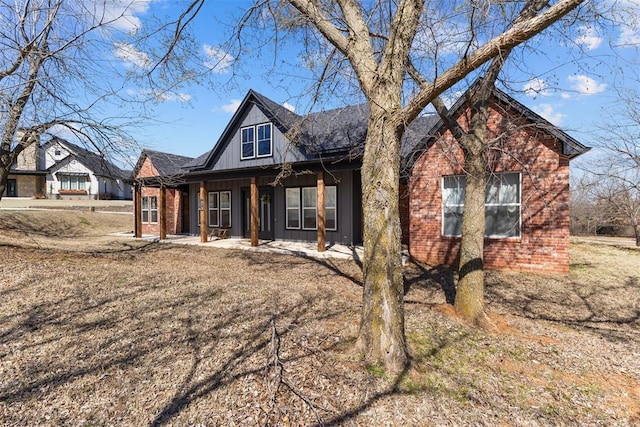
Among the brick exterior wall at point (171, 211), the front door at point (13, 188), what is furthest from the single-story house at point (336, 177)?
the front door at point (13, 188)

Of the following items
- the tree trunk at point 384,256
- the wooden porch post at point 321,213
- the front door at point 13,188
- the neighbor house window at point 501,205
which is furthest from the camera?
the front door at point 13,188

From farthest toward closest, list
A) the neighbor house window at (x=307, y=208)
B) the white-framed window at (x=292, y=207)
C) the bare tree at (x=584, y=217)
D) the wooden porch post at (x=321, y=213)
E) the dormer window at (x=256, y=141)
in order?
the bare tree at (x=584, y=217), the white-framed window at (x=292, y=207), the dormer window at (x=256, y=141), the neighbor house window at (x=307, y=208), the wooden porch post at (x=321, y=213)

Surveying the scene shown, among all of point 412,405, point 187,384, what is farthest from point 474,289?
point 187,384

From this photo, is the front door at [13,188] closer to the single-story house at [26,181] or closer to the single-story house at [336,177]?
the single-story house at [26,181]

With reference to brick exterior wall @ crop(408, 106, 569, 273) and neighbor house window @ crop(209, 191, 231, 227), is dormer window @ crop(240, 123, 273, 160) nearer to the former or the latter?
neighbor house window @ crop(209, 191, 231, 227)

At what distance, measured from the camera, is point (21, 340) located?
4027 millimetres

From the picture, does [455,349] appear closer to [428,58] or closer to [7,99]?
[428,58]

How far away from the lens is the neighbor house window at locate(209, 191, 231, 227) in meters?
14.9

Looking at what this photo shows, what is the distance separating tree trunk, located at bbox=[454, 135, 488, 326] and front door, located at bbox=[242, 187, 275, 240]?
9611mm

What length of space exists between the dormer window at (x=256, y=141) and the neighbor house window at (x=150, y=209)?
791cm

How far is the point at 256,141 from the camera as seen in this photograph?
12781 millimetres

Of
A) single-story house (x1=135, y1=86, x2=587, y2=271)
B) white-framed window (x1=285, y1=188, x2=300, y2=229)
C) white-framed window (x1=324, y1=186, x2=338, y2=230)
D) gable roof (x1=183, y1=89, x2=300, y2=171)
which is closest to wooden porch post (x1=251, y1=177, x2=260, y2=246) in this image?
single-story house (x1=135, y1=86, x2=587, y2=271)

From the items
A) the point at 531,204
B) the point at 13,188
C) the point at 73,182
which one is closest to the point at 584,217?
the point at 531,204

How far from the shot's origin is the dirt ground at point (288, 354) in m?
2.84
